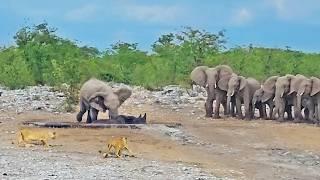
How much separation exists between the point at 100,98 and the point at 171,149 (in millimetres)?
5906

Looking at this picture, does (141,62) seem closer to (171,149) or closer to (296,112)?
(296,112)

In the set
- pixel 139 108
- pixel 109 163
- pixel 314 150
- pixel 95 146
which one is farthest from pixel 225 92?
pixel 109 163

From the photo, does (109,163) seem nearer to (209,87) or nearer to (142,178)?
(142,178)

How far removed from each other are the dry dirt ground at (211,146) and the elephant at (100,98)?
1346 millimetres

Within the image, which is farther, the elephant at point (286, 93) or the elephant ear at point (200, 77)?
the elephant ear at point (200, 77)

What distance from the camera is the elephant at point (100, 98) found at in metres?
25.0

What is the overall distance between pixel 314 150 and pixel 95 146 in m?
5.28

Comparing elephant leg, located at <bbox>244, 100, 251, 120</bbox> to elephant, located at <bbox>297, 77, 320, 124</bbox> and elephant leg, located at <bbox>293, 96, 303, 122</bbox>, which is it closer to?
elephant leg, located at <bbox>293, 96, 303, 122</bbox>

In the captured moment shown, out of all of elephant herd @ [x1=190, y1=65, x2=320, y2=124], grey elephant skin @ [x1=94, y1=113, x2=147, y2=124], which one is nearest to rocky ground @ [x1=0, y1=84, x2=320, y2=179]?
grey elephant skin @ [x1=94, y1=113, x2=147, y2=124]

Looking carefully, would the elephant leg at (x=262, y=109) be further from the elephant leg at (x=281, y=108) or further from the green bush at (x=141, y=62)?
the green bush at (x=141, y=62)

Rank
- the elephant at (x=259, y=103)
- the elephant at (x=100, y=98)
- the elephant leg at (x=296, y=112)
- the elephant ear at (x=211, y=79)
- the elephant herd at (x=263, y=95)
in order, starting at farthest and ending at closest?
the elephant ear at (x=211, y=79)
the elephant at (x=259, y=103)
the elephant herd at (x=263, y=95)
the elephant leg at (x=296, y=112)
the elephant at (x=100, y=98)

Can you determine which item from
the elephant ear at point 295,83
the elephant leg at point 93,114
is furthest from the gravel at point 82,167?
the elephant ear at point 295,83

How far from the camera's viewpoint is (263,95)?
97.5 feet

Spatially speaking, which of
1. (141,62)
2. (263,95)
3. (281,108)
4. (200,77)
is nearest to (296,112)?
(281,108)
